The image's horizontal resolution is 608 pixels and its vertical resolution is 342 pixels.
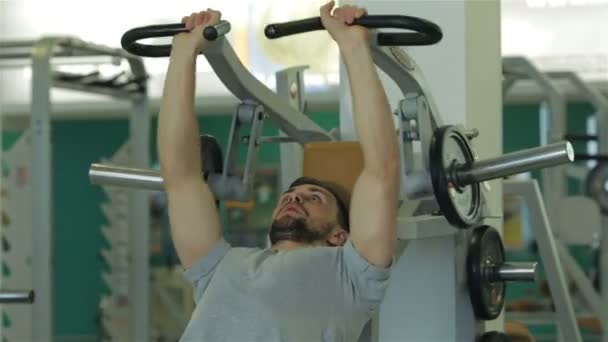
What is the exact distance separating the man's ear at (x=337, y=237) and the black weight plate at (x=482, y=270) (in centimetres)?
32

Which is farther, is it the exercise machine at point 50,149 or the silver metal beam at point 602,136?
the silver metal beam at point 602,136

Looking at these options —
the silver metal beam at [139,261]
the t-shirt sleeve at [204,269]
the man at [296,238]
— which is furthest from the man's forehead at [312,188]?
the silver metal beam at [139,261]

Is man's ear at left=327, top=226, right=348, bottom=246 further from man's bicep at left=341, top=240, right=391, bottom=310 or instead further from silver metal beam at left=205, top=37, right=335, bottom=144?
silver metal beam at left=205, top=37, right=335, bottom=144

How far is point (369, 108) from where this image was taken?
1.80 metres

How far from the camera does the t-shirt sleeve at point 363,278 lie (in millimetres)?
1835

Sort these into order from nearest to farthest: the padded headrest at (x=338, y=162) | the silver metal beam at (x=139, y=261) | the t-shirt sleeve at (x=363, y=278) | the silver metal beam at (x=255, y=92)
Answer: the t-shirt sleeve at (x=363, y=278), the silver metal beam at (x=255, y=92), the padded headrest at (x=338, y=162), the silver metal beam at (x=139, y=261)

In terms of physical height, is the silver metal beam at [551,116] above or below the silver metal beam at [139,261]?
above

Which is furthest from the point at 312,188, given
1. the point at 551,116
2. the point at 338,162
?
the point at 551,116

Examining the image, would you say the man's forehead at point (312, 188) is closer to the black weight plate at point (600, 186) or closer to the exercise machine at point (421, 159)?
the exercise machine at point (421, 159)

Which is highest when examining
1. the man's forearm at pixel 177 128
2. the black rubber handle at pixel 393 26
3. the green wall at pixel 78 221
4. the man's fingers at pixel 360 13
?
the man's fingers at pixel 360 13

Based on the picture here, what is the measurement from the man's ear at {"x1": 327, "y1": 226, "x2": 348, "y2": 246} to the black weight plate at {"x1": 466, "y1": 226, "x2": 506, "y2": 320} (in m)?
0.32

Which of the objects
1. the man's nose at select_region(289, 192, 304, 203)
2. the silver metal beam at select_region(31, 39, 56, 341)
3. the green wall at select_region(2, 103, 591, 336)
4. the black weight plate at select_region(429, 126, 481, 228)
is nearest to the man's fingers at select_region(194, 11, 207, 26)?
the man's nose at select_region(289, 192, 304, 203)

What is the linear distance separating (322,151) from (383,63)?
15.1 inches

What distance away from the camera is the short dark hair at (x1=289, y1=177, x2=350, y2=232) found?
6.84ft
